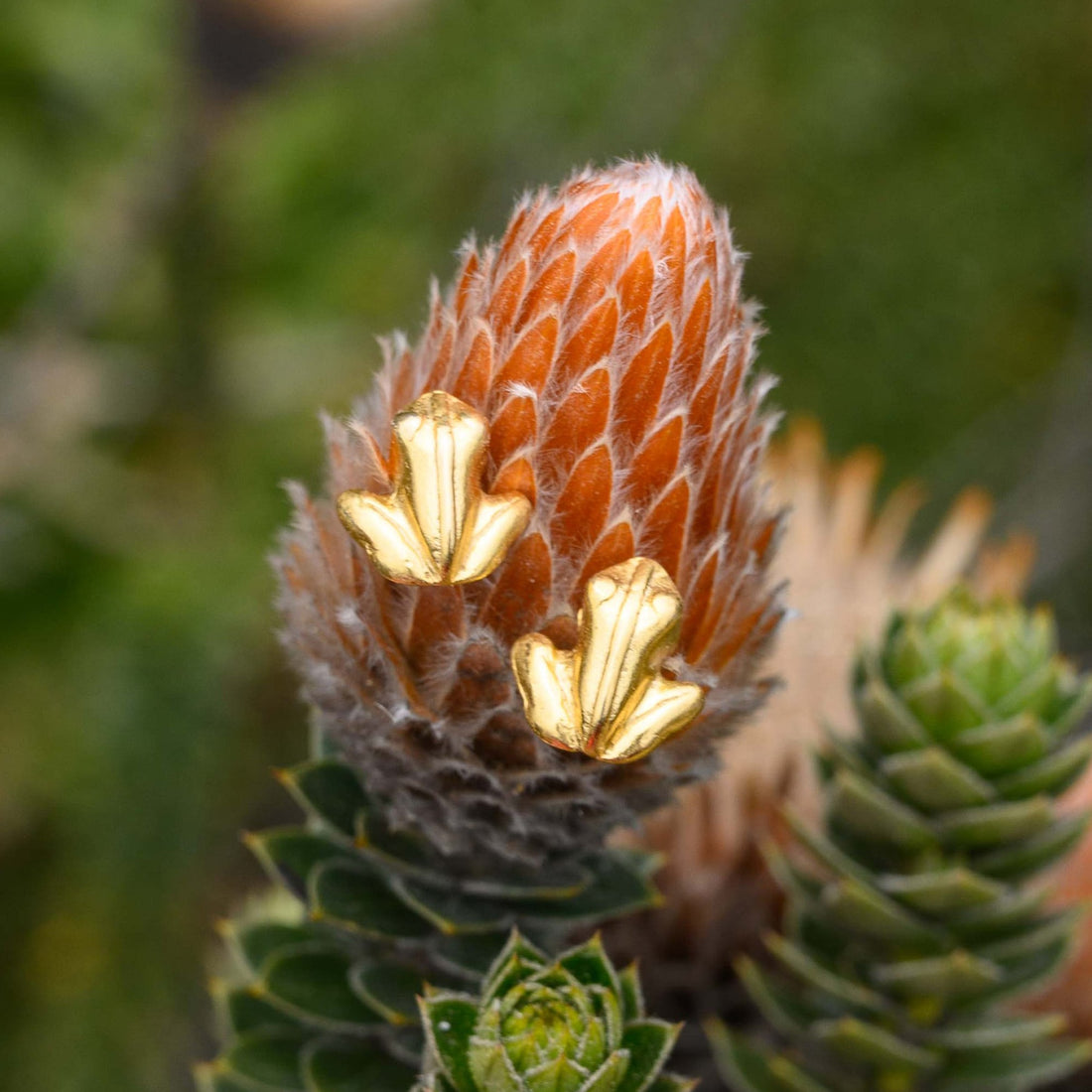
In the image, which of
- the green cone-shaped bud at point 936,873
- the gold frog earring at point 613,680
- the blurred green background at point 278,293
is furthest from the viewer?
the blurred green background at point 278,293

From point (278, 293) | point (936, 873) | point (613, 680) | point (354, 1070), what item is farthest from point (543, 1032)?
point (278, 293)

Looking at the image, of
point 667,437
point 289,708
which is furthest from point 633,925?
point 289,708

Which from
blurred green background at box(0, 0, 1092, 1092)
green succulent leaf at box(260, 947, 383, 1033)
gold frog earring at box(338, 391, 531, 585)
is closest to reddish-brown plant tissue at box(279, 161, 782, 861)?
gold frog earring at box(338, 391, 531, 585)

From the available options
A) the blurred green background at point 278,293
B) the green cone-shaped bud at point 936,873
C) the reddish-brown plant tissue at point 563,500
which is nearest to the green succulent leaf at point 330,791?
the reddish-brown plant tissue at point 563,500

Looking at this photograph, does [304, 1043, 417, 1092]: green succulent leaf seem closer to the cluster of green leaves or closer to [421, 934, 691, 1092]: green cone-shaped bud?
the cluster of green leaves

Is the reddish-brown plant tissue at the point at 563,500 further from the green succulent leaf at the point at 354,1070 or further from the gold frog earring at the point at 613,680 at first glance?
the green succulent leaf at the point at 354,1070

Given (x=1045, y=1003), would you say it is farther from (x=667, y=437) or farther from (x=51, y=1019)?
(x=51, y=1019)

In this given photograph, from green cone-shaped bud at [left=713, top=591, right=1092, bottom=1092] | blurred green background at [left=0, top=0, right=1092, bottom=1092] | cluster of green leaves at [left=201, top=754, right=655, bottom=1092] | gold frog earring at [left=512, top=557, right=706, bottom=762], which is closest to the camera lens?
gold frog earring at [left=512, top=557, right=706, bottom=762]
